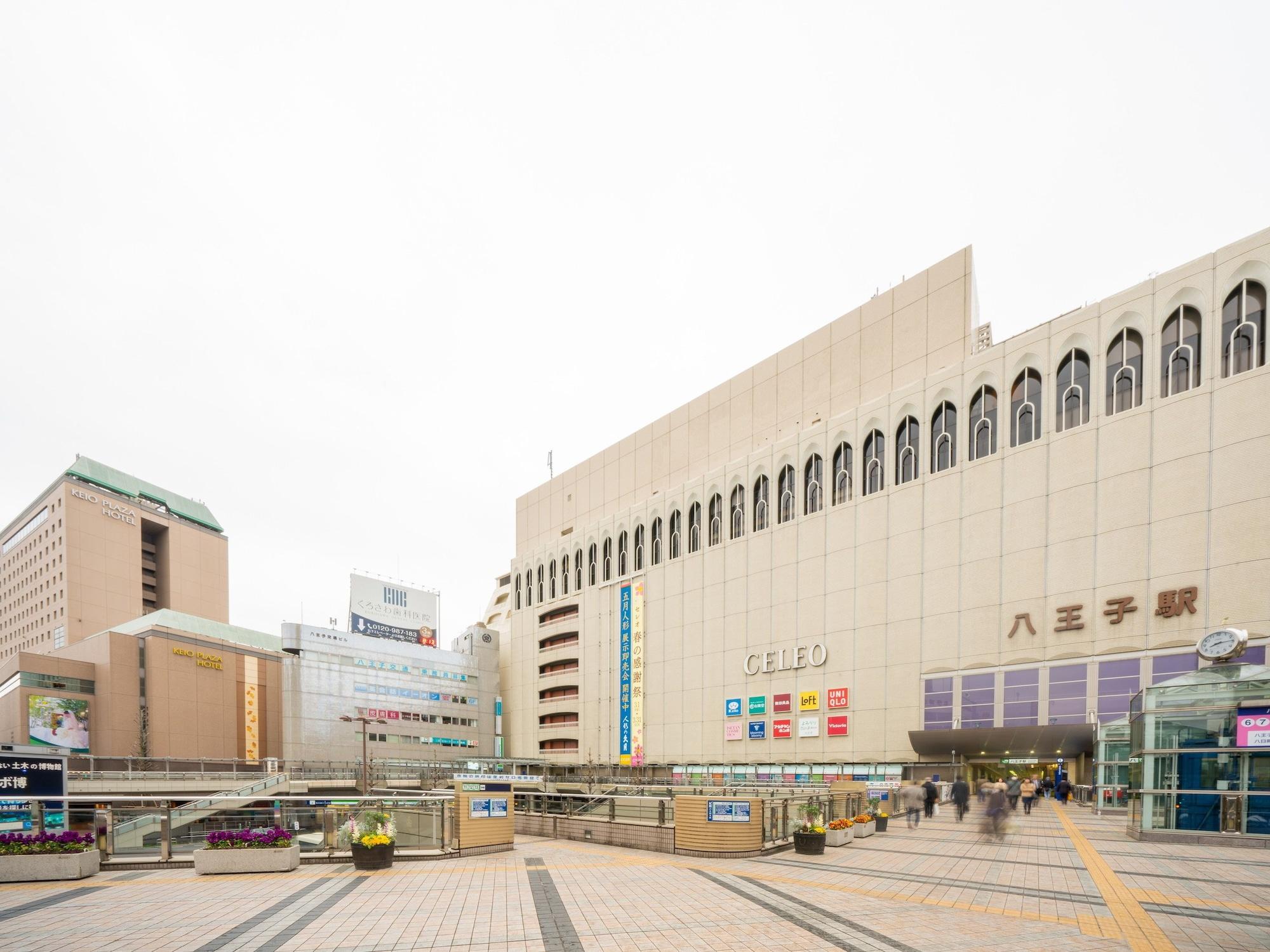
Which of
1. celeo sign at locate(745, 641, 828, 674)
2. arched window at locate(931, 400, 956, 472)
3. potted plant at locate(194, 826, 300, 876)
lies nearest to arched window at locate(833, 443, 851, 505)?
arched window at locate(931, 400, 956, 472)

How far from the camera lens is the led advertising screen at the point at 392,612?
278ft

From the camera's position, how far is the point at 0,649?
363 ft

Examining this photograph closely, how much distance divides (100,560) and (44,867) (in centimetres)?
9665

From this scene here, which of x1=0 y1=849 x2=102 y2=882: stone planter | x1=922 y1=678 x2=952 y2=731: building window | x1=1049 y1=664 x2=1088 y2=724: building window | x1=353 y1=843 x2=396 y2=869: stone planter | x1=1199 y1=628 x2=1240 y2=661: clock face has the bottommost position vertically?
x1=922 y1=678 x2=952 y2=731: building window

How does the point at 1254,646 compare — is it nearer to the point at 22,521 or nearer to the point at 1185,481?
the point at 1185,481

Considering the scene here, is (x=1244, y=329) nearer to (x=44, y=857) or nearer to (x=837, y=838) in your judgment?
(x=837, y=838)

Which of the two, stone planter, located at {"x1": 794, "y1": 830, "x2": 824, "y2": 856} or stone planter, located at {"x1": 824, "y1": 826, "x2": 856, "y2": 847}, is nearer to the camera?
stone planter, located at {"x1": 794, "y1": 830, "x2": 824, "y2": 856}

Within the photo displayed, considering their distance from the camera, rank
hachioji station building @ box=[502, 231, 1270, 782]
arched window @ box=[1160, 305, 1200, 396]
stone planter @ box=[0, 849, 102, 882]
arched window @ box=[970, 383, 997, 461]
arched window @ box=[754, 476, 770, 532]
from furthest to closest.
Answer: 1. arched window @ box=[754, 476, 770, 532]
2. arched window @ box=[970, 383, 997, 461]
3. arched window @ box=[1160, 305, 1200, 396]
4. hachioji station building @ box=[502, 231, 1270, 782]
5. stone planter @ box=[0, 849, 102, 882]

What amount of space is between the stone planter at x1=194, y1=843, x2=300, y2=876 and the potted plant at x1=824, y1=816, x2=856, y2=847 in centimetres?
1367

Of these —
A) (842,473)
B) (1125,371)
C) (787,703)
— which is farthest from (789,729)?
(1125,371)

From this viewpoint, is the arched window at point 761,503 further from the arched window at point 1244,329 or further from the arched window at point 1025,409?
the arched window at point 1244,329

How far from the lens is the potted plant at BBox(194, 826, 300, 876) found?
1590 cm

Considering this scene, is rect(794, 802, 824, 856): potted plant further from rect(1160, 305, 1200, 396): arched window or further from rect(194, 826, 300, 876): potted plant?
rect(1160, 305, 1200, 396): arched window

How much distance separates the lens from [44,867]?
15211mm
